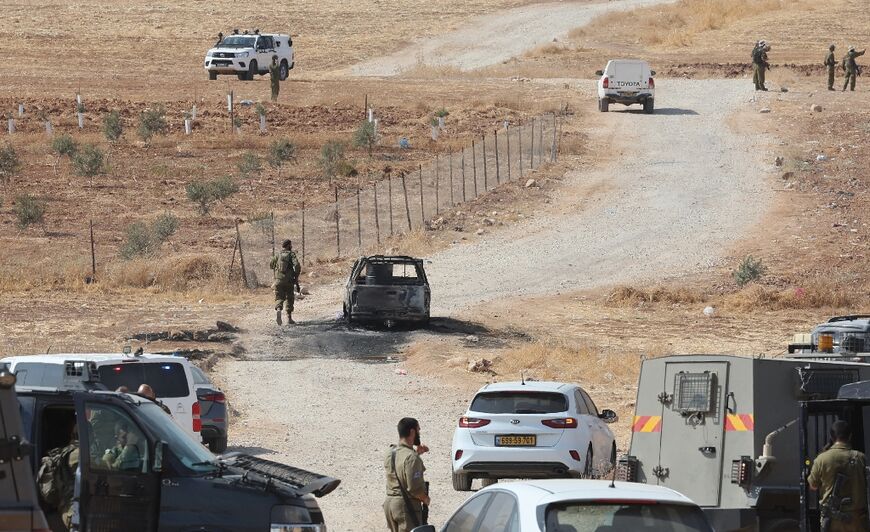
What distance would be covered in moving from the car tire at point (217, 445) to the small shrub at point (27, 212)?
23.2m

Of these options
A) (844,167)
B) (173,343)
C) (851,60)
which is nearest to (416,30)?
(851,60)

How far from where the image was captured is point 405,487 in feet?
37.6

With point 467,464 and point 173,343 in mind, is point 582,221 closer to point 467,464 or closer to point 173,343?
point 173,343

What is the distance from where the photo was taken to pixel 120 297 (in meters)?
33.3

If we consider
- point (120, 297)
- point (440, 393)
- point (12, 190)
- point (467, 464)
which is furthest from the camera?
point (12, 190)

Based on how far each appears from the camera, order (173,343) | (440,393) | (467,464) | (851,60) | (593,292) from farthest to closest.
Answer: (851,60) < (593,292) < (173,343) < (440,393) < (467,464)

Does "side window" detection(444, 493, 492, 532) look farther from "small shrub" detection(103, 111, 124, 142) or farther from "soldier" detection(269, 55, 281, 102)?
"soldier" detection(269, 55, 281, 102)

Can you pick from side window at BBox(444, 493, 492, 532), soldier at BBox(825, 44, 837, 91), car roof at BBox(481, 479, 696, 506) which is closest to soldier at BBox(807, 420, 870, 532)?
car roof at BBox(481, 479, 696, 506)

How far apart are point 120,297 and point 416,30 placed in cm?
5756

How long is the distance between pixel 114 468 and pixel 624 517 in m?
3.49

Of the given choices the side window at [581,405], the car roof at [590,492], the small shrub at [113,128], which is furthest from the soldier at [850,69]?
the car roof at [590,492]

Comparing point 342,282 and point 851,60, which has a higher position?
point 851,60

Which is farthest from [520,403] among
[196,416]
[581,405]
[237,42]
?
[237,42]

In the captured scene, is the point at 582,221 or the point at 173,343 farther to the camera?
the point at 582,221
